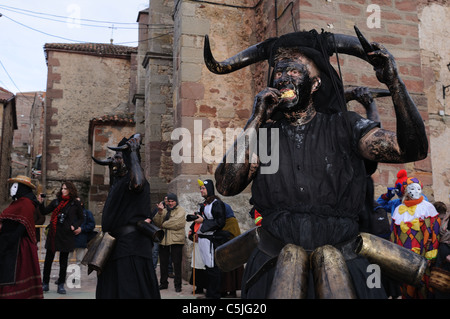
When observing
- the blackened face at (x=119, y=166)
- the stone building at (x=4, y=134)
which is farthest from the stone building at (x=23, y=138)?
the blackened face at (x=119, y=166)

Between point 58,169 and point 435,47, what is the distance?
52.0 feet

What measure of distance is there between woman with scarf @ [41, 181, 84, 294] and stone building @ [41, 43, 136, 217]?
1196 centimetres

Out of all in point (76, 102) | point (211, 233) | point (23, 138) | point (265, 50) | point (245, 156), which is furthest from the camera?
point (23, 138)

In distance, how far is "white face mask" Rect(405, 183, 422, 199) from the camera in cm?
521

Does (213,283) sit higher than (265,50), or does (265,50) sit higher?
(265,50)

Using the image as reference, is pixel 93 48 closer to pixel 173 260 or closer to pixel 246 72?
pixel 246 72

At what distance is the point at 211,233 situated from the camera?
6.50 meters

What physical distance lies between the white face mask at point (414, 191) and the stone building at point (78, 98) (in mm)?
15749

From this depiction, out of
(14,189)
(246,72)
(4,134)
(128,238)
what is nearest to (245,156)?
(128,238)

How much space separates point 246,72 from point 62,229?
4562 millimetres

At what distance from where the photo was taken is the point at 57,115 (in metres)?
19.8

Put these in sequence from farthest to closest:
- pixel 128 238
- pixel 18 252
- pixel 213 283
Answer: pixel 213 283 → pixel 18 252 → pixel 128 238

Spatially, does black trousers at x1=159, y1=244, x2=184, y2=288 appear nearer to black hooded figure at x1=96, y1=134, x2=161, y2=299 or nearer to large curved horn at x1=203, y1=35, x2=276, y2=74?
black hooded figure at x1=96, y1=134, x2=161, y2=299
